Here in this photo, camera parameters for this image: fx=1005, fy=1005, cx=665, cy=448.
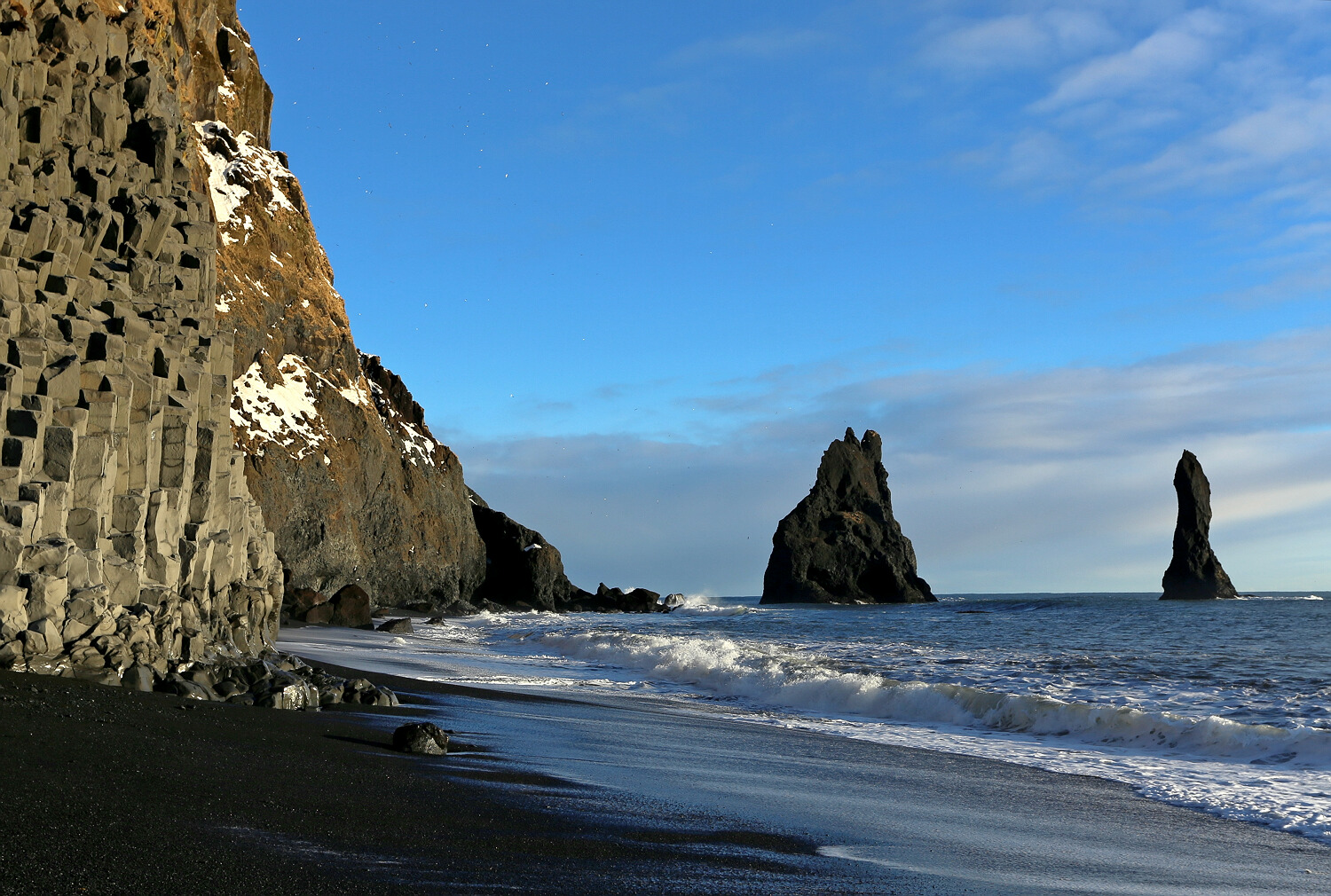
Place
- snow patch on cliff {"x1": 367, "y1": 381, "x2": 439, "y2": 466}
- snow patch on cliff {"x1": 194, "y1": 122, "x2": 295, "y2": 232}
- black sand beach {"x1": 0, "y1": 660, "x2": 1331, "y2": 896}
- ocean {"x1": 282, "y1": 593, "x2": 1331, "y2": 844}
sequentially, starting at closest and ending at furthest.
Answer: black sand beach {"x1": 0, "y1": 660, "x2": 1331, "y2": 896}, ocean {"x1": 282, "y1": 593, "x2": 1331, "y2": 844}, snow patch on cliff {"x1": 194, "y1": 122, "x2": 295, "y2": 232}, snow patch on cliff {"x1": 367, "y1": 381, "x2": 439, "y2": 466}

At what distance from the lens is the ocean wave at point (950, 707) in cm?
1130

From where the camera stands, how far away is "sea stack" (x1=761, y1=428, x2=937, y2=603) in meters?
90.5

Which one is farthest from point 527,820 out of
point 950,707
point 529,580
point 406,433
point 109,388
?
point 529,580

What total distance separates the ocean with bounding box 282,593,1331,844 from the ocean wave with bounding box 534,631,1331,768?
0.03 metres

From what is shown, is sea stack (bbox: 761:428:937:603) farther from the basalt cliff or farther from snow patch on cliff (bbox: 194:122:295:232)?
the basalt cliff

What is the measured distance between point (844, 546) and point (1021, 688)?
75.8m

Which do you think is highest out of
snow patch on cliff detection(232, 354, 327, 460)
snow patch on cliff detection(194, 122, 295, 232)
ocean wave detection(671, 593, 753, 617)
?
snow patch on cliff detection(194, 122, 295, 232)

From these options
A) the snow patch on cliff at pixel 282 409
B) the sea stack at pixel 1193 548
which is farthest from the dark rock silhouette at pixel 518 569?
the sea stack at pixel 1193 548

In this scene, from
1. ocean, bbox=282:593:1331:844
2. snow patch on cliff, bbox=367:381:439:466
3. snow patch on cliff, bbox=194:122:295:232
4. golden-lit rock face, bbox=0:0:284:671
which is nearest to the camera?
golden-lit rock face, bbox=0:0:284:671

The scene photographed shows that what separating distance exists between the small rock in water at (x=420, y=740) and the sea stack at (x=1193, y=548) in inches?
3594

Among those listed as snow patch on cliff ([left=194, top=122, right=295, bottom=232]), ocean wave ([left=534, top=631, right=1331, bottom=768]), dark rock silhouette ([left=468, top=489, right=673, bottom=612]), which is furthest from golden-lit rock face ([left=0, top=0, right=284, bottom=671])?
dark rock silhouette ([left=468, top=489, right=673, bottom=612])

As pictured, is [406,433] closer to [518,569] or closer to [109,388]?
[518,569]

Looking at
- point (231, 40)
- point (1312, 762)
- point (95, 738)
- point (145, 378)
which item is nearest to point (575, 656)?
point (145, 378)

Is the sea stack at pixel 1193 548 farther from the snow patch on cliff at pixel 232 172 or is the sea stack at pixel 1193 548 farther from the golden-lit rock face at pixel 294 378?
the snow patch on cliff at pixel 232 172
